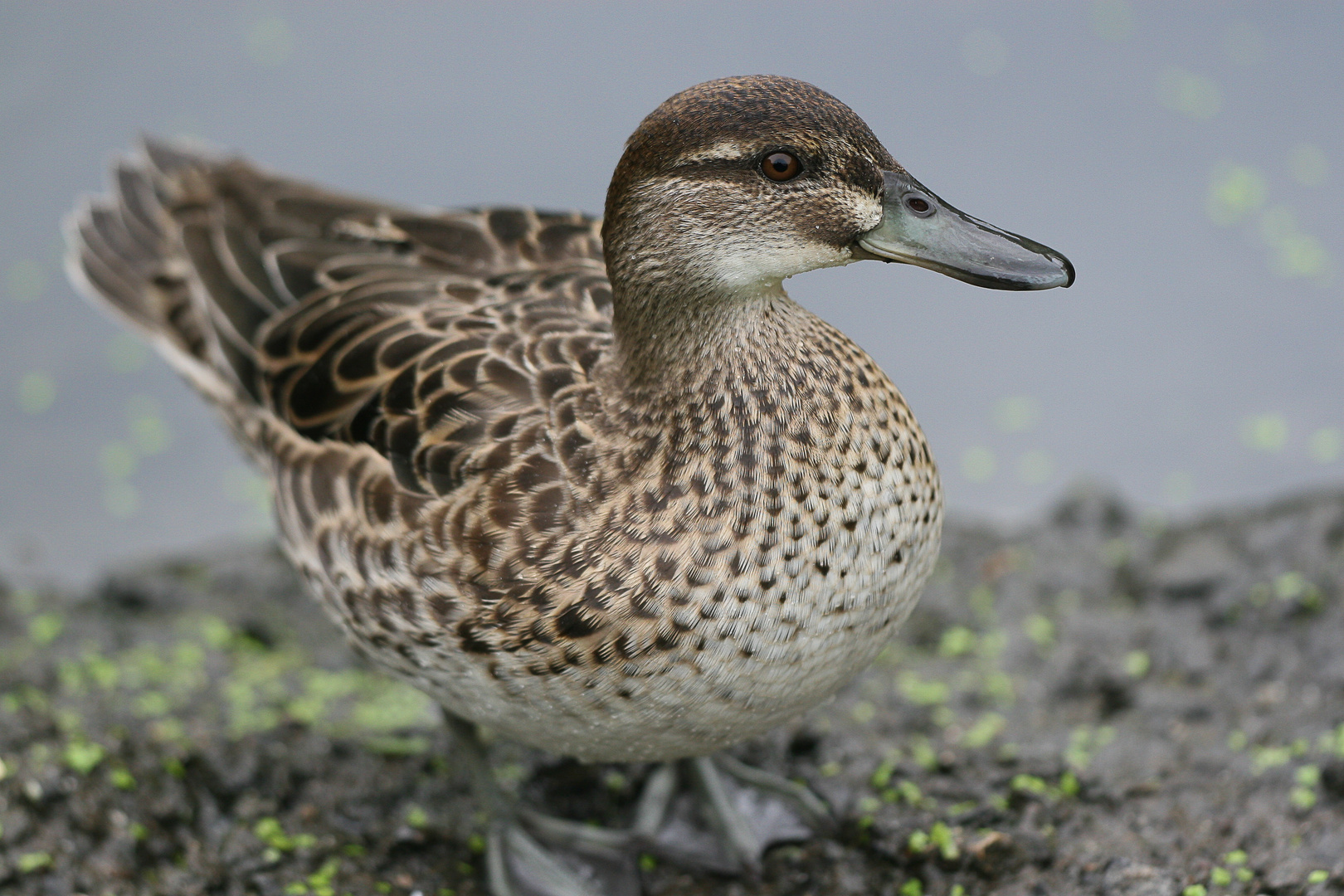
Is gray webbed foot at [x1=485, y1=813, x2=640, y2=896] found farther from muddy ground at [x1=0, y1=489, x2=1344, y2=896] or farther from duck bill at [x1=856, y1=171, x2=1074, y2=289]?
duck bill at [x1=856, y1=171, x2=1074, y2=289]

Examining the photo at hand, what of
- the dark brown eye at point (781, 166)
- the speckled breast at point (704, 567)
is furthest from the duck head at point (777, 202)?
the speckled breast at point (704, 567)

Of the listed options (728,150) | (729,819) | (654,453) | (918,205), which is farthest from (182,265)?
(918,205)

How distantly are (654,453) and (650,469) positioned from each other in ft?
0.12

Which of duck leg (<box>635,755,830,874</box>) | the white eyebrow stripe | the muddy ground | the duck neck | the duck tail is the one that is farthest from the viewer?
the duck tail

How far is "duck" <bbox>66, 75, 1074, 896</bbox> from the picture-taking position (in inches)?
100.0

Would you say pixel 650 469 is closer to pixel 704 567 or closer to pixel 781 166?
pixel 704 567

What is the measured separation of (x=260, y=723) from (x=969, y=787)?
7.31 feet

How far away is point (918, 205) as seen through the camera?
259 centimetres

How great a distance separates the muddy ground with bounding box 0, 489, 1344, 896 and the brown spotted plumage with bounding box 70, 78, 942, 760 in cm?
76

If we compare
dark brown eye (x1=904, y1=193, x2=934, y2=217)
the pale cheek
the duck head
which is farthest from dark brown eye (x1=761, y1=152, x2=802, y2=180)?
dark brown eye (x1=904, y1=193, x2=934, y2=217)

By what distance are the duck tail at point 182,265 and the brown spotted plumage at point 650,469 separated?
530 millimetres

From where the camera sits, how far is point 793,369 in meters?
2.71

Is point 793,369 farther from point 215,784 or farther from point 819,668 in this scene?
point 215,784

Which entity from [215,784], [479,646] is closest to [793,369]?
[479,646]
